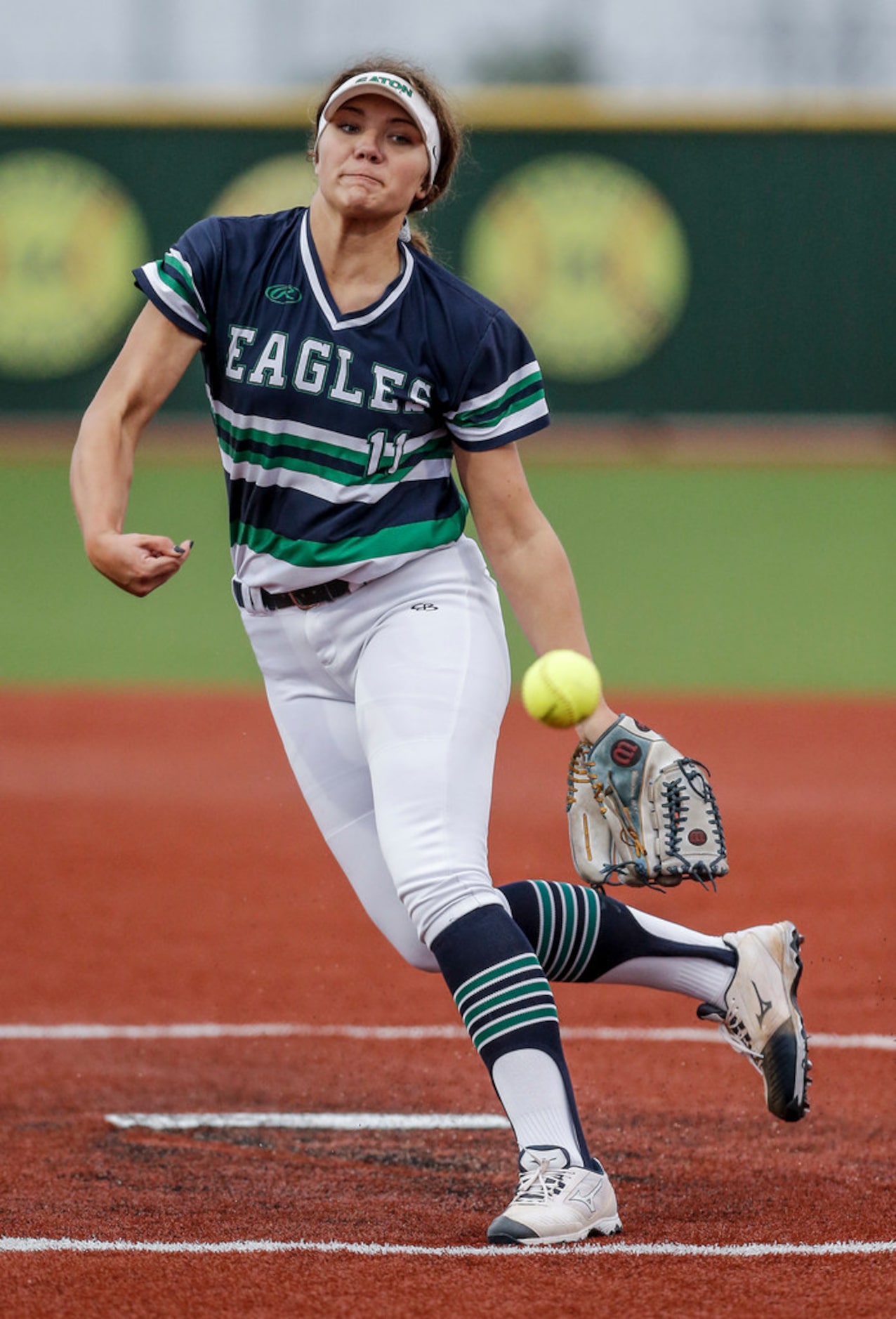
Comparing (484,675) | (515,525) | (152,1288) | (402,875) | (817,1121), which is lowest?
(817,1121)

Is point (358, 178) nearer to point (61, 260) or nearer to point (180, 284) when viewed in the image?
point (180, 284)

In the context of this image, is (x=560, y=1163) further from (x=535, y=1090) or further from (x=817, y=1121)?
(x=817, y=1121)

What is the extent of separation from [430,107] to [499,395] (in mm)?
569

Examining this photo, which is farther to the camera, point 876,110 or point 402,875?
point 876,110

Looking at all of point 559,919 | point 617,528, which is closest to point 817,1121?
point 559,919

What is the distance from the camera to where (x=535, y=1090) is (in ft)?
10.3

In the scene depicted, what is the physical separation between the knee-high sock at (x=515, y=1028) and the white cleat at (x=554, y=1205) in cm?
3

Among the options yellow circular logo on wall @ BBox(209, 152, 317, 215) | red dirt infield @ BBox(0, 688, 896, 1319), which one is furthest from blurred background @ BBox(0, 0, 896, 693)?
red dirt infield @ BBox(0, 688, 896, 1319)

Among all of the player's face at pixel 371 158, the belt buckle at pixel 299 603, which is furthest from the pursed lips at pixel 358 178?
the belt buckle at pixel 299 603

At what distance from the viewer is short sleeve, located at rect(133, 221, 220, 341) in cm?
328

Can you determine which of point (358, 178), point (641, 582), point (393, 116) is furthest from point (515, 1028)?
point (641, 582)

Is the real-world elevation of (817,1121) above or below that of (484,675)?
below

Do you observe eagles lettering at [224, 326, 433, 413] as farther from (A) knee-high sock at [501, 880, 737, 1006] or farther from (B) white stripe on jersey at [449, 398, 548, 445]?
(A) knee-high sock at [501, 880, 737, 1006]

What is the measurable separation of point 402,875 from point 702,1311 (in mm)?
880
